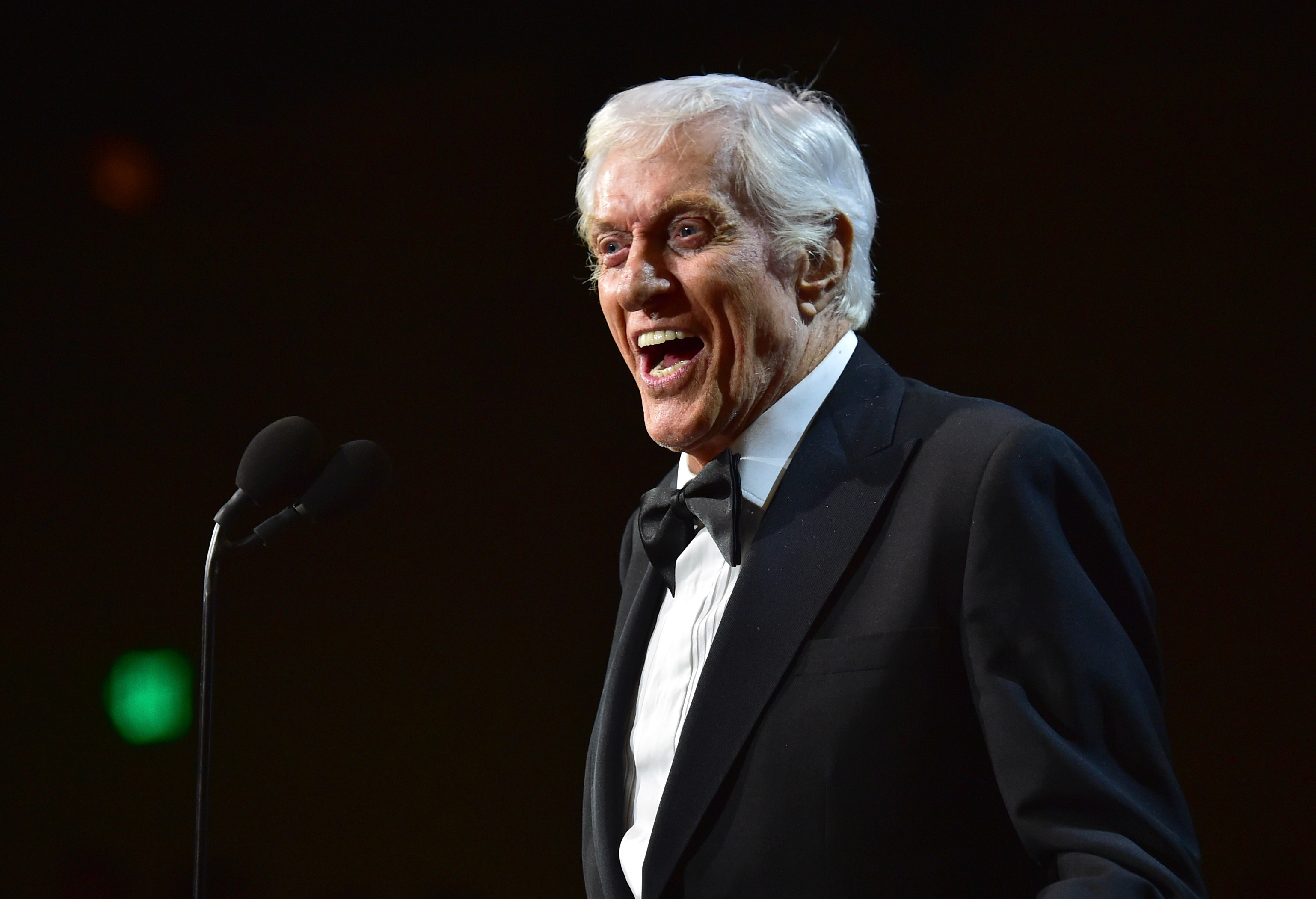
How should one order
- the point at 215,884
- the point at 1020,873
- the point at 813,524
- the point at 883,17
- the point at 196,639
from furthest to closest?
the point at 196,639
the point at 215,884
the point at 883,17
the point at 813,524
the point at 1020,873

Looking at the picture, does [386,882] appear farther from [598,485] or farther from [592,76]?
[592,76]

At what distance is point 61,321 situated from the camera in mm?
3920

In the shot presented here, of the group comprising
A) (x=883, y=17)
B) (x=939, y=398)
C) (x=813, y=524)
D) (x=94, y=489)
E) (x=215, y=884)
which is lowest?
(x=215, y=884)

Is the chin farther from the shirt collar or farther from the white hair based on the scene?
the white hair

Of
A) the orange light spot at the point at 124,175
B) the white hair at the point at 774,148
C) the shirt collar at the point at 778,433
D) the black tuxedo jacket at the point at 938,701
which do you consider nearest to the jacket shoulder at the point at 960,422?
the black tuxedo jacket at the point at 938,701

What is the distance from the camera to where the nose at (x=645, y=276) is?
5.04 ft

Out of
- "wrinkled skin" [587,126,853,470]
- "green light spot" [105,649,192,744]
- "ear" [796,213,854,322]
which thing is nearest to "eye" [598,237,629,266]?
"wrinkled skin" [587,126,853,470]

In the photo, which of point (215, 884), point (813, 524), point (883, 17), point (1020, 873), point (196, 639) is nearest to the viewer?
point (1020, 873)

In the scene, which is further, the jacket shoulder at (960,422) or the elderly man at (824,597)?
the jacket shoulder at (960,422)

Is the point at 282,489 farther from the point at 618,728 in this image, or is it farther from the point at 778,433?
the point at 778,433

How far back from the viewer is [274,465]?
5.00 ft

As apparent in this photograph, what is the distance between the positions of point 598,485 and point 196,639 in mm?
1456

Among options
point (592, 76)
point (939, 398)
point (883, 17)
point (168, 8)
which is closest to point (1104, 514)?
point (939, 398)

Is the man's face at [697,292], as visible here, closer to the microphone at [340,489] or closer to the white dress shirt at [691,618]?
the white dress shirt at [691,618]
